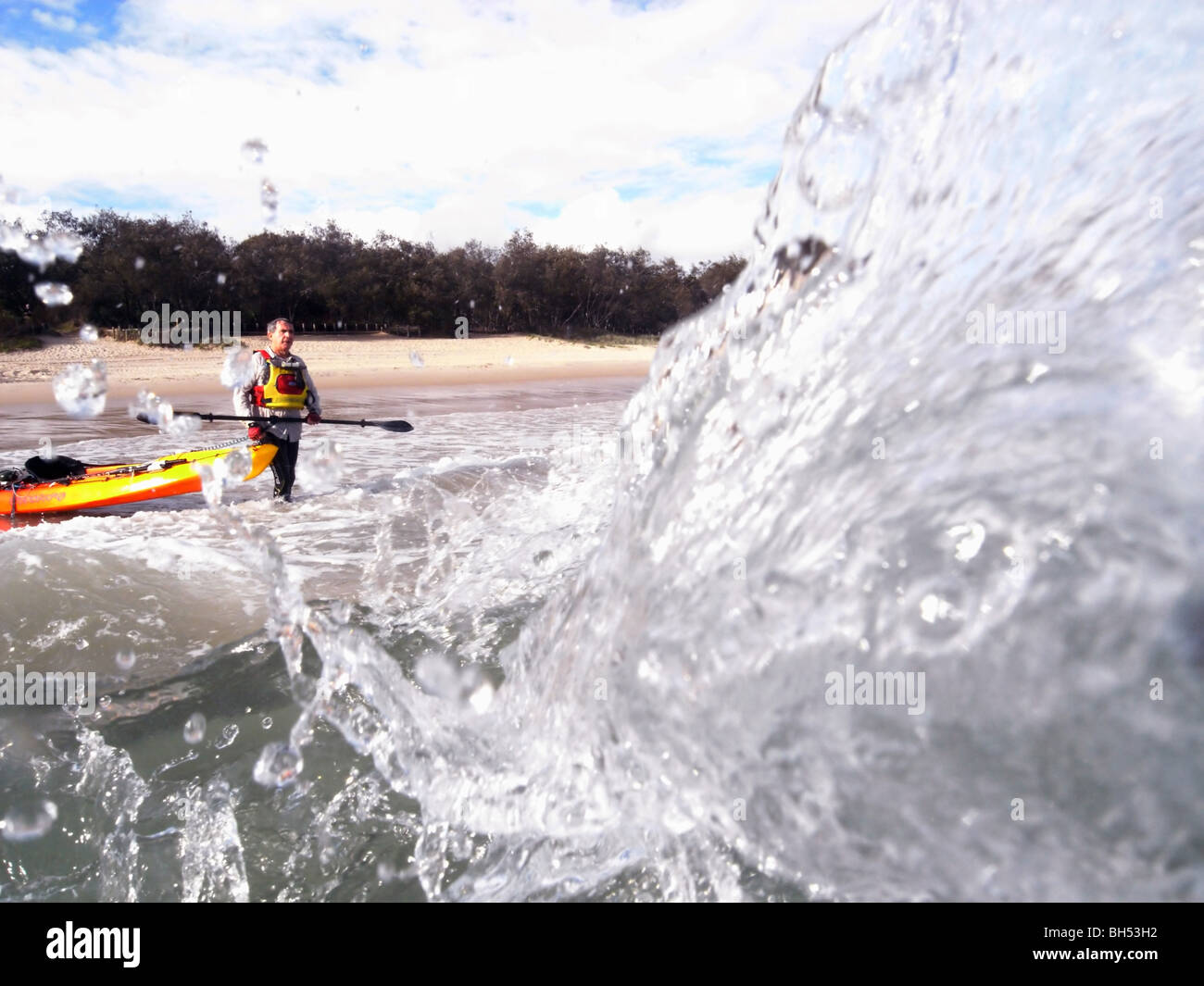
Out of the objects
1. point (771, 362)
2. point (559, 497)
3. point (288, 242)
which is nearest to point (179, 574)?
point (559, 497)

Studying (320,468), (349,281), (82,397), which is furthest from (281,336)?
(349,281)

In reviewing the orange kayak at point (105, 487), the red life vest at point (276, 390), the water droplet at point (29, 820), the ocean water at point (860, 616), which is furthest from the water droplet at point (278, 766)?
the red life vest at point (276, 390)

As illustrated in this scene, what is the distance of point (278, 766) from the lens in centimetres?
266

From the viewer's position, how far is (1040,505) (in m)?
1.38

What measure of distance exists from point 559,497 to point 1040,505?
163 inches

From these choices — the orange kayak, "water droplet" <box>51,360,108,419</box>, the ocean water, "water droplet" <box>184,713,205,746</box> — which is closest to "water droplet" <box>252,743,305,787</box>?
the ocean water

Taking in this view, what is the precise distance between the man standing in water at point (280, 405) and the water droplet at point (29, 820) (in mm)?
4785

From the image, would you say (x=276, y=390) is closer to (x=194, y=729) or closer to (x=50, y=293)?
(x=194, y=729)

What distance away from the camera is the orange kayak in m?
6.20

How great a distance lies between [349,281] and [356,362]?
6544 mm

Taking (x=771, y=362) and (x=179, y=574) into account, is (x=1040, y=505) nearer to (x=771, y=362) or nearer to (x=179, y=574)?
(x=771, y=362)

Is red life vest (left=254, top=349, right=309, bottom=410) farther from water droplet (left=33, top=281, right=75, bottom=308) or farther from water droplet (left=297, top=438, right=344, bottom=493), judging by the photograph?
water droplet (left=33, top=281, right=75, bottom=308)

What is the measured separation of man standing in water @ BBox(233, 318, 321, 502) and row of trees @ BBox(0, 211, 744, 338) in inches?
669

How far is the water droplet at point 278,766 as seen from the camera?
2.58 m
